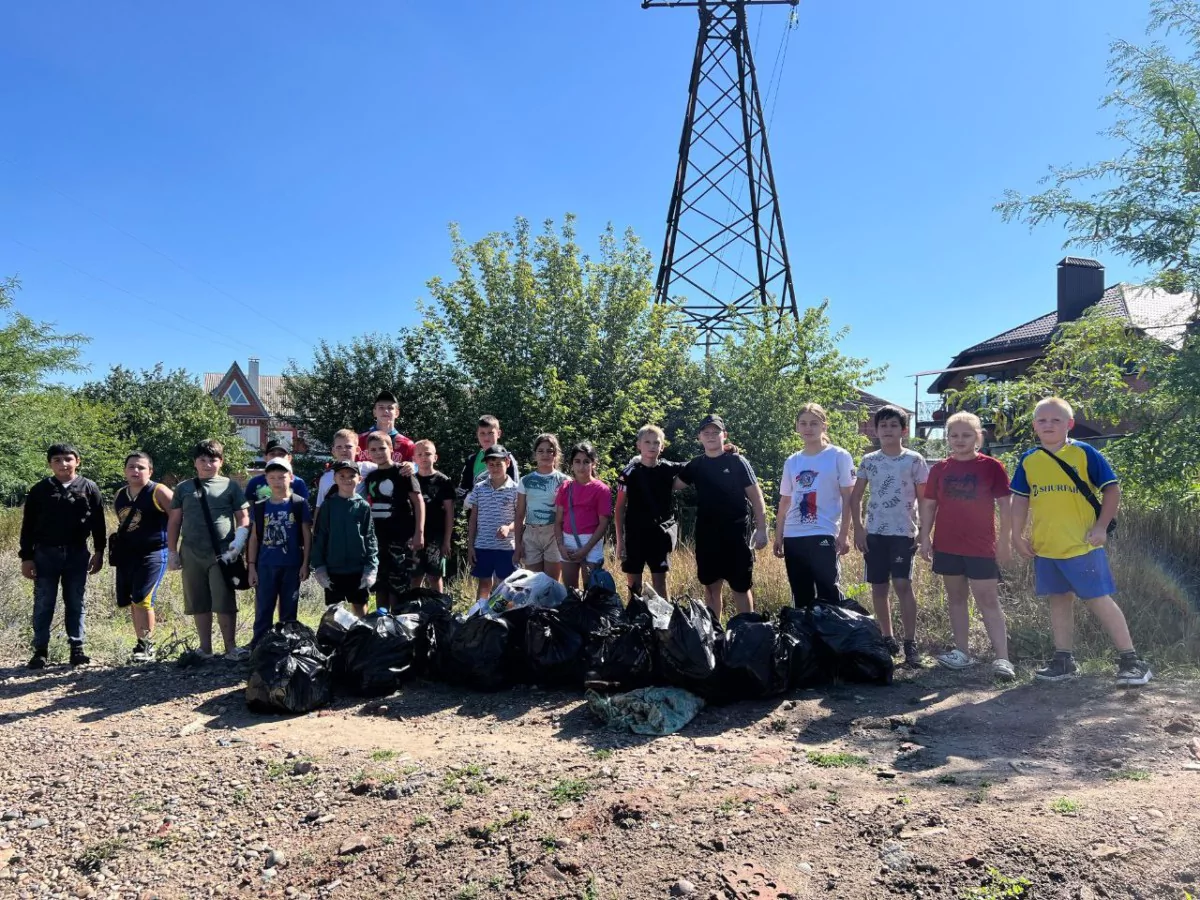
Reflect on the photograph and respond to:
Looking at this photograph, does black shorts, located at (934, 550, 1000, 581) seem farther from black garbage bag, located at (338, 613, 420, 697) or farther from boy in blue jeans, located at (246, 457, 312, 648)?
boy in blue jeans, located at (246, 457, 312, 648)

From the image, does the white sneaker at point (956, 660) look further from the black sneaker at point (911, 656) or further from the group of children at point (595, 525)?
the black sneaker at point (911, 656)

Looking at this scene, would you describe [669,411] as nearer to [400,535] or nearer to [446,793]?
[400,535]

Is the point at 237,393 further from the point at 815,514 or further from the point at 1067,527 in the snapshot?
the point at 1067,527

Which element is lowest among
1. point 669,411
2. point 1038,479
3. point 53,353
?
point 1038,479

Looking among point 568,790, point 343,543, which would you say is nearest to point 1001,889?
point 568,790

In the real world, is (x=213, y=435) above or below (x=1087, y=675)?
above

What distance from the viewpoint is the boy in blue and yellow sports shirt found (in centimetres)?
454

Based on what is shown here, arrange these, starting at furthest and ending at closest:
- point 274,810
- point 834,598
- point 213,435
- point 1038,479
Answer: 1. point 213,435
2. point 834,598
3. point 1038,479
4. point 274,810

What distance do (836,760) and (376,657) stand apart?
2.88 metres

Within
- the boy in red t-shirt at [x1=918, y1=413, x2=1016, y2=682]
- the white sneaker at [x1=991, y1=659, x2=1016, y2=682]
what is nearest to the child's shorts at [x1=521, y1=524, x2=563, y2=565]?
the boy in red t-shirt at [x1=918, y1=413, x2=1016, y2=682]

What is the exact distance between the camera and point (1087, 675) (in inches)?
189

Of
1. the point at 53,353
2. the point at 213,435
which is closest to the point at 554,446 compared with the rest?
the point at 53,353

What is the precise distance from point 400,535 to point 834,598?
10.9 ft

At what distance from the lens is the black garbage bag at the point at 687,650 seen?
433 cm
